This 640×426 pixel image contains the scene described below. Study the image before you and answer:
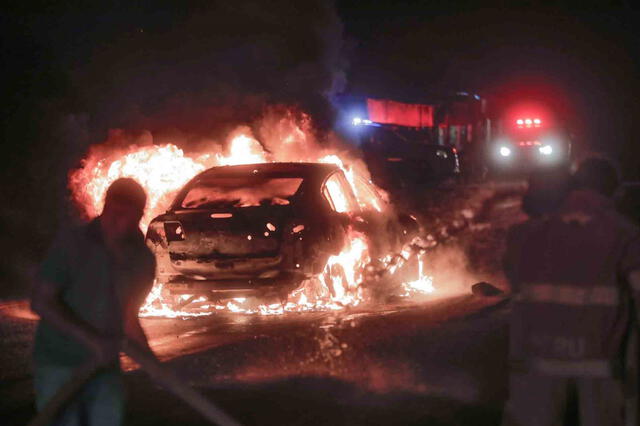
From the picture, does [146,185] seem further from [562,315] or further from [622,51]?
[622,51]

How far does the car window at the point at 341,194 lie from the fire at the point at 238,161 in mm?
18

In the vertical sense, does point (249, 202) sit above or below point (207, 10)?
below

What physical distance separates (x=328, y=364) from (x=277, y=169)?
3.68 meters

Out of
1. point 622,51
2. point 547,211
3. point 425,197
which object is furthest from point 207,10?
point 622,51

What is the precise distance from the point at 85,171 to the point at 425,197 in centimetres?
1235

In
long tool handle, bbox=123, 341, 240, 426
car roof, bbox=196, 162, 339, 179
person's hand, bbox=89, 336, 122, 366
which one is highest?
car roof, bbox=196, 162, 339, 179

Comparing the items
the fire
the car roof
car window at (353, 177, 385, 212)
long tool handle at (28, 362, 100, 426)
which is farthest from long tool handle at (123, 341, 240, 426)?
car window at (353, 177, 385, 212)

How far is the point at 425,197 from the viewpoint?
24359mm

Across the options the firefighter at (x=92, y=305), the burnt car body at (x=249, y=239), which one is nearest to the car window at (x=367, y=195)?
the burnt car body at (x=249, y=239)

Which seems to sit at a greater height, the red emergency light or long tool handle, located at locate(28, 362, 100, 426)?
the red emergency light

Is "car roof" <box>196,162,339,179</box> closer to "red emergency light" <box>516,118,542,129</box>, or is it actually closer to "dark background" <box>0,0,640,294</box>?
"dark background" <box>0,0,640,294</box>

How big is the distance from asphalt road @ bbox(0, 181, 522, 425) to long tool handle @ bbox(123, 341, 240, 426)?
6.37 ft

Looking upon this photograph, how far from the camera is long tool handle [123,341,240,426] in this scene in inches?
168

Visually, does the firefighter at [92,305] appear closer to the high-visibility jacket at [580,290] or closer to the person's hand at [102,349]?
the person's hand at [102,349]
